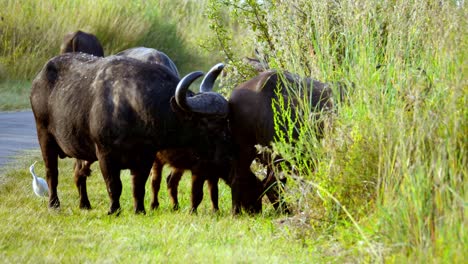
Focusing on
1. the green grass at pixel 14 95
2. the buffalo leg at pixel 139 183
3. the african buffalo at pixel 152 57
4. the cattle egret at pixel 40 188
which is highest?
the african buffalo at pixel 152 57

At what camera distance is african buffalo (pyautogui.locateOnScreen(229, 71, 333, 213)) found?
899 centimetres

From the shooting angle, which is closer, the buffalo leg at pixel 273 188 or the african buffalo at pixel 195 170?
the buffalo leg at pixel 273 188

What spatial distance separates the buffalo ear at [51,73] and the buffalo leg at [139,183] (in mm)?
1354

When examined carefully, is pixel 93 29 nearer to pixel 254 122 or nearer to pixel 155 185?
pixel 155 185

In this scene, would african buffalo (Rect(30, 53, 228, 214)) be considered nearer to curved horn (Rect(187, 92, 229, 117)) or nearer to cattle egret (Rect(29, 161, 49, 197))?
curved horn (Rect(187, 92, 229, 117))

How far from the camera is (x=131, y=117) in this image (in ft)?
31.0

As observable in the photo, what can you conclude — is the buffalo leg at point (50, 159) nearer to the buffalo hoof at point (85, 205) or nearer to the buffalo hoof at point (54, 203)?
the buffalo hoof at point (54, 203)

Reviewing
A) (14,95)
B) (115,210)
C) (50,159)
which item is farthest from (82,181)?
(14,95)

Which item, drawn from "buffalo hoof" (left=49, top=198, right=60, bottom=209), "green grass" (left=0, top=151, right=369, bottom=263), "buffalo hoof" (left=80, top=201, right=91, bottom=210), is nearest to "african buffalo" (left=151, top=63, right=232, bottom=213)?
"green grass" (left=0, top=151, right=369, bottom=263)

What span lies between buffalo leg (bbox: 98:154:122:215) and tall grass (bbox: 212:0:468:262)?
1.95 meters

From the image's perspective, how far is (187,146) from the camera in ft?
31.6

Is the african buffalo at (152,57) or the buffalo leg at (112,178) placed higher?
the african buffalo at (152,57)

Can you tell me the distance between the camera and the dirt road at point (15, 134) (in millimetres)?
14491

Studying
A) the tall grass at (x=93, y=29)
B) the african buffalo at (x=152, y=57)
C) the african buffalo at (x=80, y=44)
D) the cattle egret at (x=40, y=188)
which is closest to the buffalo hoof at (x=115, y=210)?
the cattle egret at (x=40, y=188)
